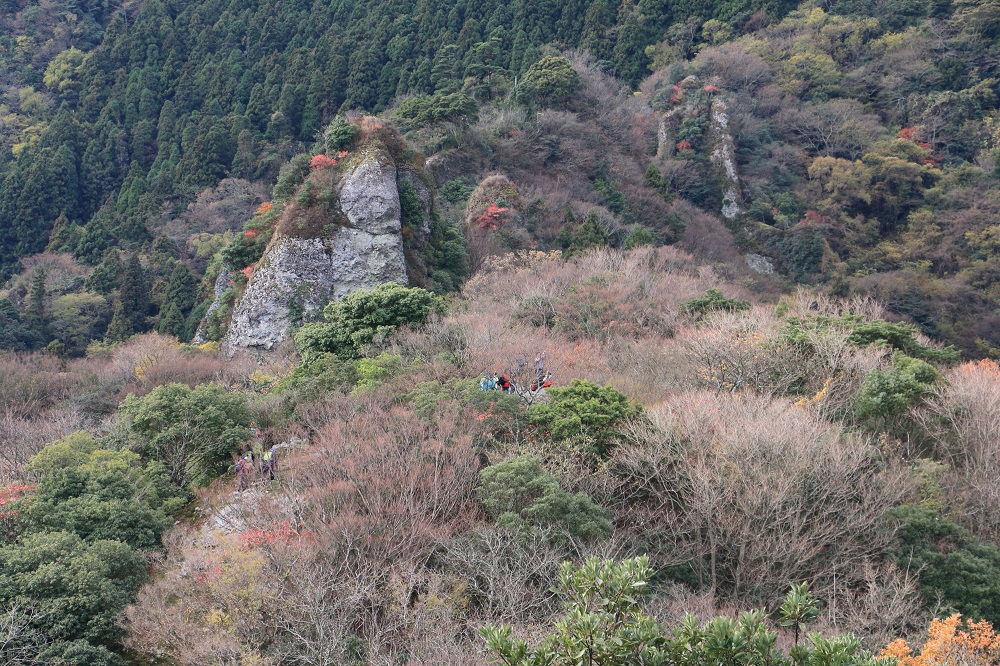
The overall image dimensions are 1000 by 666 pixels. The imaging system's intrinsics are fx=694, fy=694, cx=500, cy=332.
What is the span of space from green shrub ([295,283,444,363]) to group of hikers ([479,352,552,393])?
5.31 metres

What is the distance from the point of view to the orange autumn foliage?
8945mm

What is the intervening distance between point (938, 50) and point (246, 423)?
56555 mm

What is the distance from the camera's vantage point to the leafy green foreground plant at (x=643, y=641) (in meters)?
6.14

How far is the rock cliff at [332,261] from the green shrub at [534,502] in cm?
1691

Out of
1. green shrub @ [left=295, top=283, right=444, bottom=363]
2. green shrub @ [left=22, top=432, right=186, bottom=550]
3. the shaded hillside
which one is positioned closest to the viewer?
green shrub @ [left=22, top=432, right=186, bottom=550]

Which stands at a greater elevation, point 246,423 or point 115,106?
point 115,106

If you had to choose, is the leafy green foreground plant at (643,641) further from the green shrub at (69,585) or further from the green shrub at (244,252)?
the green shrub at (244,252)

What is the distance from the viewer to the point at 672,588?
11891 mm

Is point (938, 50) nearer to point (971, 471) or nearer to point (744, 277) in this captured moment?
point (744, 277)

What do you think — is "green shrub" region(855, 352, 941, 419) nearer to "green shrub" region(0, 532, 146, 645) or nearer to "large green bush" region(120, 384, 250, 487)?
"large green bush" region(120, 384, 250, 487)

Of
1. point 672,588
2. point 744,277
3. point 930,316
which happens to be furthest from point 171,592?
point 930,316

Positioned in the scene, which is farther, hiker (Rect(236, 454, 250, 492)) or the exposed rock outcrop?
the exposed rock outcrop

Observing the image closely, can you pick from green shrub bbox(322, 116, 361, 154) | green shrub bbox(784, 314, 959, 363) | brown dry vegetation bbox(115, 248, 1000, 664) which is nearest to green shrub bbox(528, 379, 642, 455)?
brown dry vegetation bbox(115, 248, 1000, 664)

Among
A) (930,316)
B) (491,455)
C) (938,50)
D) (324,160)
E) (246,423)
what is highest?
(938,50)
